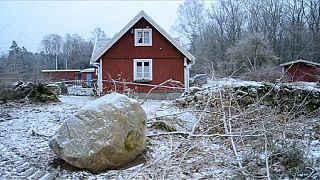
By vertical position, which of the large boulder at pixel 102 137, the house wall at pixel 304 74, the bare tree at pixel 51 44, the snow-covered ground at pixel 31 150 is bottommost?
the snow-covered ground at pixel 31 150

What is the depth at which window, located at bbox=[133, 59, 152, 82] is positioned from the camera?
17875 mm

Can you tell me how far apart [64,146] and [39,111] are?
5.80m

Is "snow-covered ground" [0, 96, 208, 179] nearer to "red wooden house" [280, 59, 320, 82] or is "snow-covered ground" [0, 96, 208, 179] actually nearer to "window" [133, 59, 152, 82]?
"red wooden house" [280, 59, 320, 82]

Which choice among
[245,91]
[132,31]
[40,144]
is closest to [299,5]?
[132,31]

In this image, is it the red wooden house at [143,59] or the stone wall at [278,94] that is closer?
the stone wall at [278,94]

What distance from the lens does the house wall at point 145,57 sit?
17750 mm

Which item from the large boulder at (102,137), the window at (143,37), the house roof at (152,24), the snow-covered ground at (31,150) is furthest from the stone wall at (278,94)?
the window at (143,37)

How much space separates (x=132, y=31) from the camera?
58.4 feet

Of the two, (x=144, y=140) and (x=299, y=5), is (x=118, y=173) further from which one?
(x=299, y=5)

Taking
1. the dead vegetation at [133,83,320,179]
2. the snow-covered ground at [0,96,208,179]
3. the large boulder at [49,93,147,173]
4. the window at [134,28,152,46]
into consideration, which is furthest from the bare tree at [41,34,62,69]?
the dead vegetation at [133,83,320,179]

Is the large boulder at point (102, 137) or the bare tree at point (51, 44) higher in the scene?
the bare tree at point (51, 44)

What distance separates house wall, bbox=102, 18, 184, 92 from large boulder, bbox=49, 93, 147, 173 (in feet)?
40.6

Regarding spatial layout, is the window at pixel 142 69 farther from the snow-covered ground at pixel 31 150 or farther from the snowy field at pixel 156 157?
the snowy field at pixel 156 157

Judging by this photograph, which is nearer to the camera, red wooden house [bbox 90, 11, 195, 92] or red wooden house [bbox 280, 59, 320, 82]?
red wooden house [bbox 280, 59, 320, 82]
